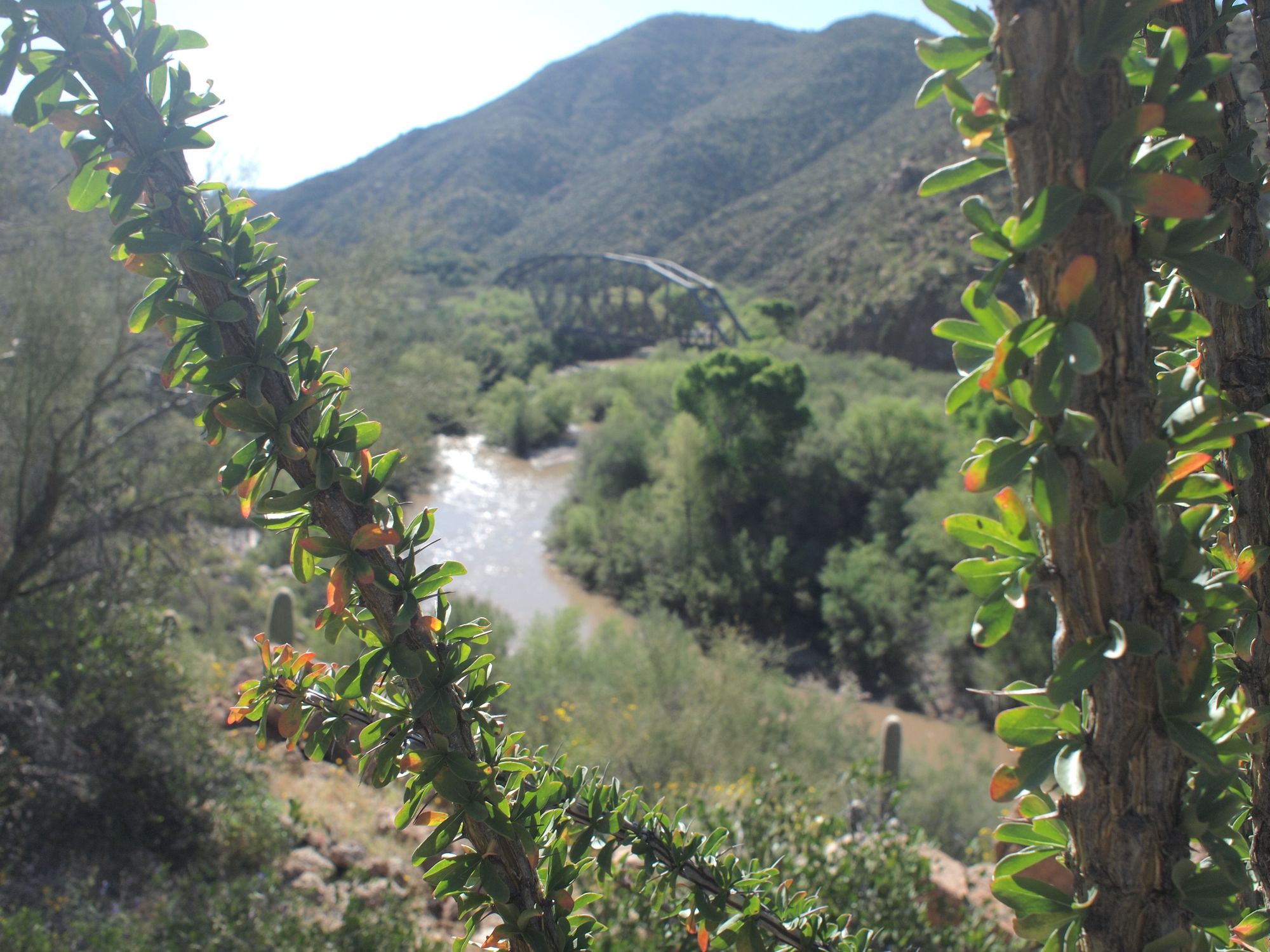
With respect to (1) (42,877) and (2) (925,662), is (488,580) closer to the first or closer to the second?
(2) (925,662)

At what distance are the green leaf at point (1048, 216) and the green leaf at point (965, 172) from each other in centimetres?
7

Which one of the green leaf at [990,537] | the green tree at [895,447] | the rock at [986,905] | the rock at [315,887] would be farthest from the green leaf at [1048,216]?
the green tree at [895,447]

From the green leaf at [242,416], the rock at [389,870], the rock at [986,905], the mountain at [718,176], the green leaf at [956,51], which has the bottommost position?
the rock at [986,905]

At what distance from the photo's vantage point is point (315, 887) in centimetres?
429

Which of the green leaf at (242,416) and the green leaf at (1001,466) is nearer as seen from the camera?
the green leaf at (1001,466)

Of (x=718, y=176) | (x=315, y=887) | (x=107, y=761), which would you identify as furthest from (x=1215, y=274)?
(x=718, y=176)

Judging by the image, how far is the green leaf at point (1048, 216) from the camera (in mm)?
599

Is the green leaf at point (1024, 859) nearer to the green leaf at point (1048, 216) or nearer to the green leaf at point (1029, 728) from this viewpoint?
the green leaf at point (1029, 728)

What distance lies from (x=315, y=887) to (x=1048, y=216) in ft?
15.6

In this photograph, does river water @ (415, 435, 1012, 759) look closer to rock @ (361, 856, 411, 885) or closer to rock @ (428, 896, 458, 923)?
rock @ (361, 856, 411, 885)

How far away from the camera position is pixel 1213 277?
0.63 metres

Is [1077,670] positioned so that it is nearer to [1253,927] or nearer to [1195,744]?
[1195,744]

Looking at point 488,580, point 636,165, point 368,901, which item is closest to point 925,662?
point 488,580

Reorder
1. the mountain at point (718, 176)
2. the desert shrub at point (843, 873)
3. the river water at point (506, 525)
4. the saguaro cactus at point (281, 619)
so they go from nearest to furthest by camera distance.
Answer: the desert shrub at point (843, 873)
the saguaro cactus at point (281, 619)
the river water at point (506, 525)
the mountain at point (718, 176)
